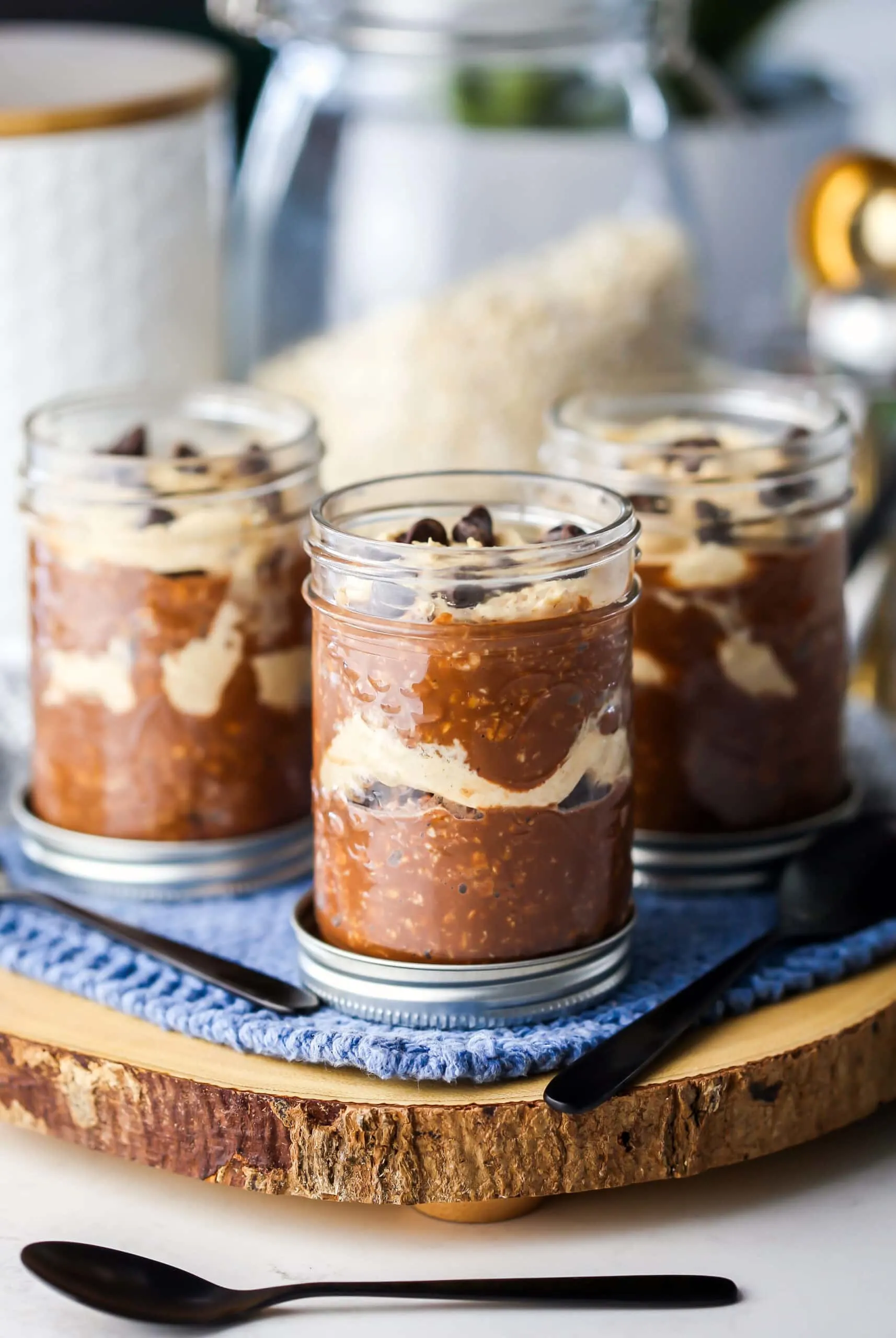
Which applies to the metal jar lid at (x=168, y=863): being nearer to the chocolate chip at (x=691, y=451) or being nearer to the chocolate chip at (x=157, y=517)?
the chocolate chip at (x=157, y=517)

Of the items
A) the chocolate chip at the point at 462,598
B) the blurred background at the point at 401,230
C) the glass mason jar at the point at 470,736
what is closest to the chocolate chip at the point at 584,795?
the glass mason jar at the point at 470,736

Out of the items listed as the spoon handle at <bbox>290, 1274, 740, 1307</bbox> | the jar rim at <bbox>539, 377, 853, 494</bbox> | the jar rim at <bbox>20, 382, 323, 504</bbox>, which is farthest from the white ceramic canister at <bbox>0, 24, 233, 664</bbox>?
A: the spoon handle at <bbox>290, 1274, 740, 1307</bbox>

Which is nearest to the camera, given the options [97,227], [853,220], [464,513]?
[464,513]

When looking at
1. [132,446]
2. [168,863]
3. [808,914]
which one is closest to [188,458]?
[132,446]

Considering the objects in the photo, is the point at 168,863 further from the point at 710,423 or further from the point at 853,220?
the point at 853,220

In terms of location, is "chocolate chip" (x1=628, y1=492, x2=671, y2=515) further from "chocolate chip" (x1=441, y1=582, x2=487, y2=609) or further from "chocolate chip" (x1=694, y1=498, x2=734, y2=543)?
"chocolate chip" (x1=441, y1=582, x2=487, y2=609)
